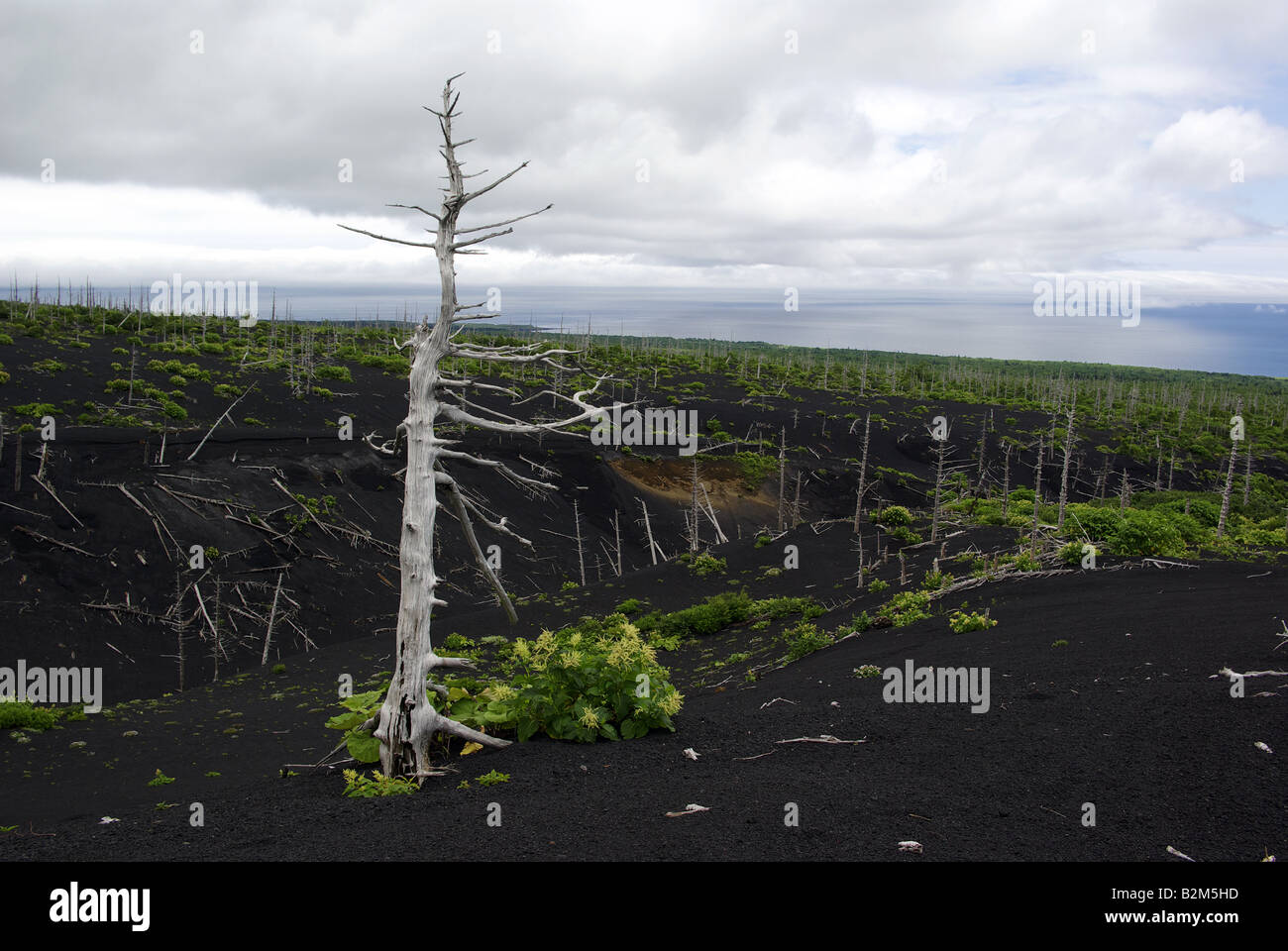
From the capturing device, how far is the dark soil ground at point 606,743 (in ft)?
22.0

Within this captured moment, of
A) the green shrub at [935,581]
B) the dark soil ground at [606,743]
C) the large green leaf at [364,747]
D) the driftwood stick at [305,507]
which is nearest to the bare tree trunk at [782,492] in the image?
the dark soil ground at [606,743]

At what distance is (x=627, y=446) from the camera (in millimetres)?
54531

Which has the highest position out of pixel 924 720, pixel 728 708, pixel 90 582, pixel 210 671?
pixel 924 720

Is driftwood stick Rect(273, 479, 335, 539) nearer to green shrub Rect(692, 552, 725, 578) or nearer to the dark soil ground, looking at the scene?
the dark soil ground

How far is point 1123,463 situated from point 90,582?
72.8m

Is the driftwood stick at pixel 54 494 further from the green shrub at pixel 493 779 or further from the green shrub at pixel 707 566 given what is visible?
the green shrub at pixel 493 779

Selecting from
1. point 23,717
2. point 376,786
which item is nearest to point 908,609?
point 376,786

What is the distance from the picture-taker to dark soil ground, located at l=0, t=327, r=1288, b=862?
671 cm

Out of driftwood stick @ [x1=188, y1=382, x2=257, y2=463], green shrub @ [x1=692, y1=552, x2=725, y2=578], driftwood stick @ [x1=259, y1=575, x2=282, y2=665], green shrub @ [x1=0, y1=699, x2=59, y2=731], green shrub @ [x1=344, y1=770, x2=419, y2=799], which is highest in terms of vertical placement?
driftwood stick @ [x1=188, y1=382, x2=257, y2=463]

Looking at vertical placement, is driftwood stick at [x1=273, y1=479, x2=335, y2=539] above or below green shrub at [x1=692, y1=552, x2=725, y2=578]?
above

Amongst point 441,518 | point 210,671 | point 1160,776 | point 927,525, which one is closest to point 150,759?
point 210,671

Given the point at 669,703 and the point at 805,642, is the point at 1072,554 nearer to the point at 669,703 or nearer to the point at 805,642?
the point at 805,642

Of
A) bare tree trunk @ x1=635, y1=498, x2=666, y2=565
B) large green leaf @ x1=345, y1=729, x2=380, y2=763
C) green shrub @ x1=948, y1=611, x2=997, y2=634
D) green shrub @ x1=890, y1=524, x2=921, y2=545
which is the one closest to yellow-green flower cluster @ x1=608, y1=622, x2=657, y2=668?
large green leaf @ x1=345, y1=729, x2=380, y2=763
